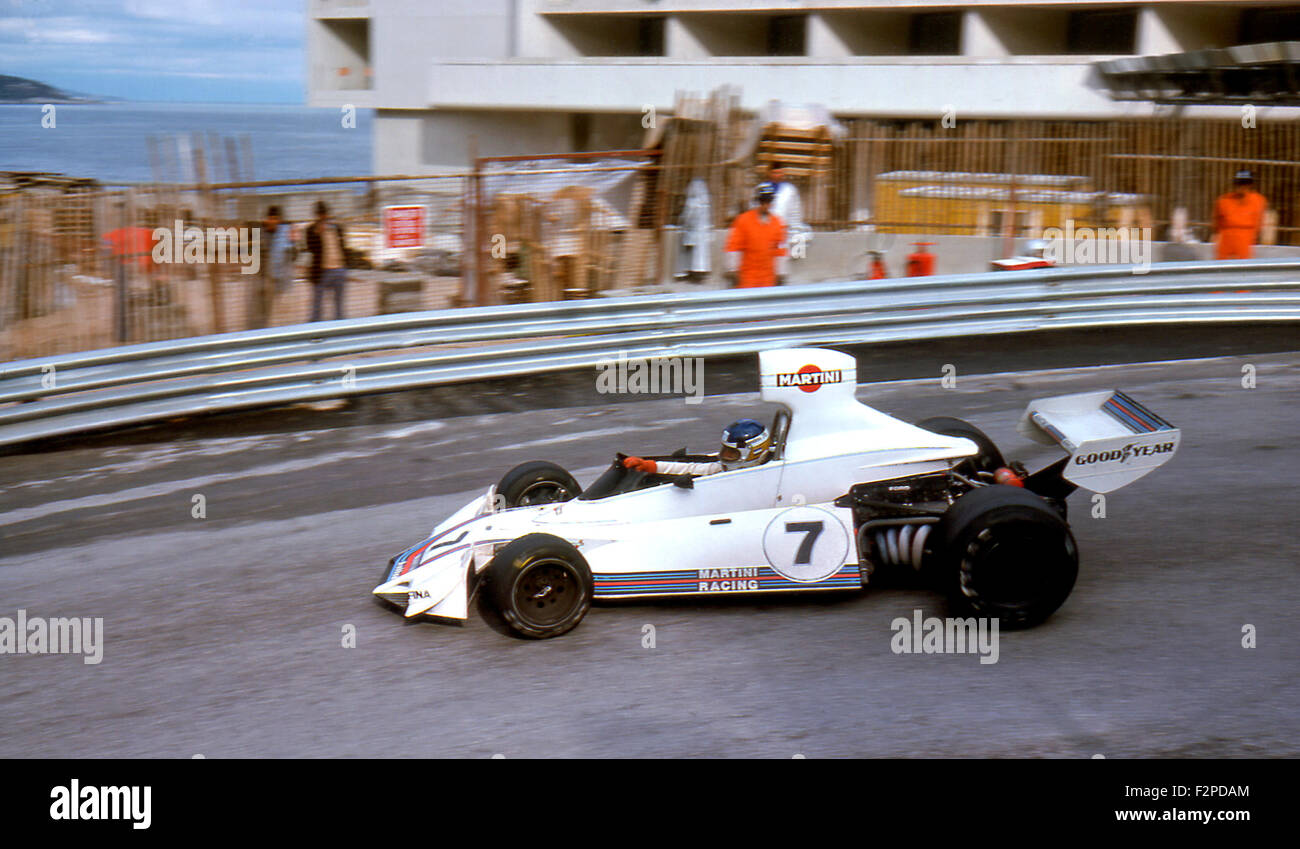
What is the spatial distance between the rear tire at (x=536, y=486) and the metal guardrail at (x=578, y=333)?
4.05 meters

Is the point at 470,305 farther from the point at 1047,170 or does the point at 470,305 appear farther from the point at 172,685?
the point at 1047,170

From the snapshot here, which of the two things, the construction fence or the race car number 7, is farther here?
the construction fence

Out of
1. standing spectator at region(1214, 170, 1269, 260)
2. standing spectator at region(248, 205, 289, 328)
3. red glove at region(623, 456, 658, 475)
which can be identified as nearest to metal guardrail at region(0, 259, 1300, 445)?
standing spectator at region(1214, 170, 1269, 260)

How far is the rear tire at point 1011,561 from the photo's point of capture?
19.4 feet

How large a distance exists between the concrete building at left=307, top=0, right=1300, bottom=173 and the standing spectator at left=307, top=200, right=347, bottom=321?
18663mm

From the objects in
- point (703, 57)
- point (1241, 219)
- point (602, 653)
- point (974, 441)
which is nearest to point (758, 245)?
point (1241, 219)

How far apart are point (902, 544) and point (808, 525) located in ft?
1.87

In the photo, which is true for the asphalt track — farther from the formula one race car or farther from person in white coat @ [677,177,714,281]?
person in white coat @ [677,177,714,281]

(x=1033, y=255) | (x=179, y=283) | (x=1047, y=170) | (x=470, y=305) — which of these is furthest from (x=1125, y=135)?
(x=179, y=283)

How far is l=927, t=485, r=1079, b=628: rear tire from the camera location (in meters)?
5.90

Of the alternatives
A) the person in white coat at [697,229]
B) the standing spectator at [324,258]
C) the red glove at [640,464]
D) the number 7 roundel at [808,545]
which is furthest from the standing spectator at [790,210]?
the number 7 roundel at [808,545]

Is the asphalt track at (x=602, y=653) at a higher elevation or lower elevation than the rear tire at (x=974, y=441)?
lower

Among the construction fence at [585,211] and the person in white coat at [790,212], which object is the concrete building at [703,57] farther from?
the person in white coat at [790,212]

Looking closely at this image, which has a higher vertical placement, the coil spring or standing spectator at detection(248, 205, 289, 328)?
standing spectator at detection(248, 205, 289, 328)
